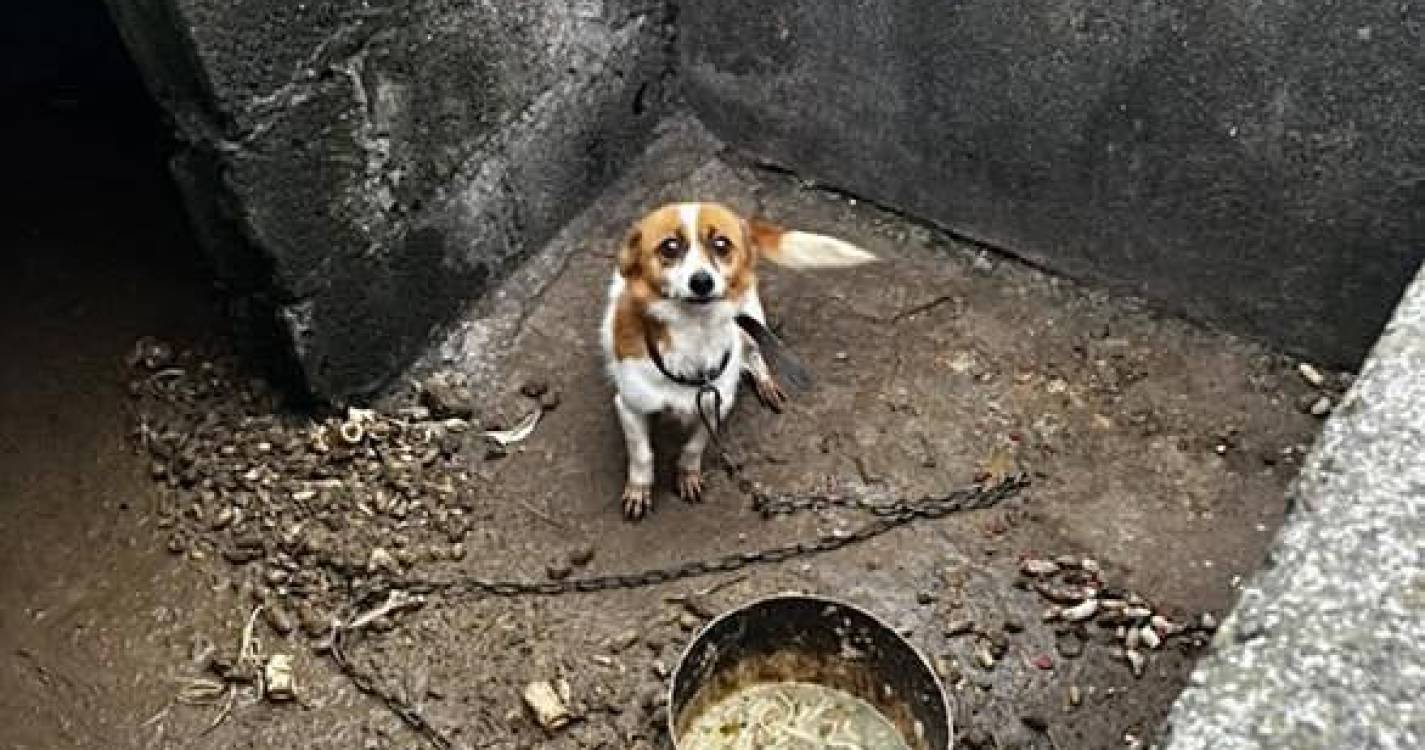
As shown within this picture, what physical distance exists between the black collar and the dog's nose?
22 centimetres

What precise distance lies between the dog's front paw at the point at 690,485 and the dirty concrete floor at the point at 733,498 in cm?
2

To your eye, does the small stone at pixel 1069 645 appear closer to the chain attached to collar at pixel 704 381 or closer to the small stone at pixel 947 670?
the small stone at pixel 947 670

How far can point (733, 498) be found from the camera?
3.41 metres

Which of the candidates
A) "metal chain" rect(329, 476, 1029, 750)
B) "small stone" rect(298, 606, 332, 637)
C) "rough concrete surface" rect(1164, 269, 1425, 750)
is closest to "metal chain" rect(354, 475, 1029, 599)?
"metal chain" rect(329, 476, 1029, 750)

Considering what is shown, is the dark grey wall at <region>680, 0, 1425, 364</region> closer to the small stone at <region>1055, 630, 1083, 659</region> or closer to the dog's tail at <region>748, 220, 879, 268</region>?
the dog's tail at <region>748, 220, 879, 268</region>

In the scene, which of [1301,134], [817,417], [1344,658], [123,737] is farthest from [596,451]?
[1344,658]

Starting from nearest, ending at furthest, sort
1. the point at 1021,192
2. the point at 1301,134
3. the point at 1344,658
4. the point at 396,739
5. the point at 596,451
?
the point at 1344,658
the point at 396,739
the point at 1301,134
the point at 596,451
the point at 1021,192

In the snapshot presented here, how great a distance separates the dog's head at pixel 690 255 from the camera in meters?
2.96

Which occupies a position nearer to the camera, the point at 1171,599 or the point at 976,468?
the point at 1171,599

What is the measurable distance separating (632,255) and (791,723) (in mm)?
951

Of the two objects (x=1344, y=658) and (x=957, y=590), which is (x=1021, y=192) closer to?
(x=957, y=590)

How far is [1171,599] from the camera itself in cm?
318

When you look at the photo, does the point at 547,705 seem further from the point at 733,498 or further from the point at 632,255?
the point at 632,255

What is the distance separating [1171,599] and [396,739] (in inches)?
61.5
